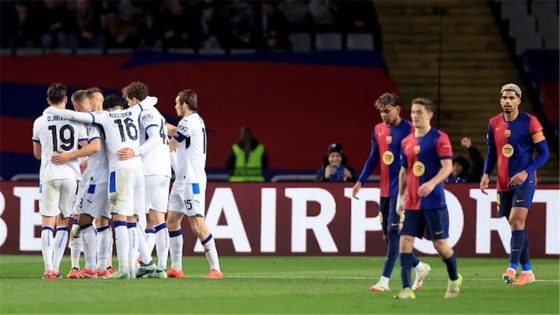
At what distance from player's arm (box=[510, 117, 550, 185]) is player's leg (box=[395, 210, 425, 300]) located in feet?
8.94

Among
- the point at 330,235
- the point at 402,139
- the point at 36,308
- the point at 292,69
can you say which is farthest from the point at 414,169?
the point at 292,69

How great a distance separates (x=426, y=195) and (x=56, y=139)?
4.96 m

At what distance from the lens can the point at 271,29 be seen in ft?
108

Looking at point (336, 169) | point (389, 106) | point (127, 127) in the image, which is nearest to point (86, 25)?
point (336, 169)

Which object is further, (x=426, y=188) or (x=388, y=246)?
(x=388, y=246)

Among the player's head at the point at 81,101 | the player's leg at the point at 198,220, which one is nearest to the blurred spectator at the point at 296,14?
the player's leg at the point at 198,220

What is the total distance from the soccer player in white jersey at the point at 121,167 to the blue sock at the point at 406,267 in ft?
12.6

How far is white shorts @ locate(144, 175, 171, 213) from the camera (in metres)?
19.4

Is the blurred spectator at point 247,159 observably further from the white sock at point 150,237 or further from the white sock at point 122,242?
the white sock at point 122,242

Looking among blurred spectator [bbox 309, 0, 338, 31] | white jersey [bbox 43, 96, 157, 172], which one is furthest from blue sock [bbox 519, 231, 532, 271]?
blurred spectator [bbox 309, 0, 338, 31]

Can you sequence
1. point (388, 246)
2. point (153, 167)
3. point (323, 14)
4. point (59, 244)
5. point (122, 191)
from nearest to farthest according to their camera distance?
A: 1. point (388, 246)
2. point (122, 191)
3. point (59, 244)
4. point (153, 167)
5. point (323, 14)

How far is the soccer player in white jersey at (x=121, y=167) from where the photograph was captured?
18562mm

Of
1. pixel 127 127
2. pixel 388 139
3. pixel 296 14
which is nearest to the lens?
pixel 388 139

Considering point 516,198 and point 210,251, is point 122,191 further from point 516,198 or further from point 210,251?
point 516,198
